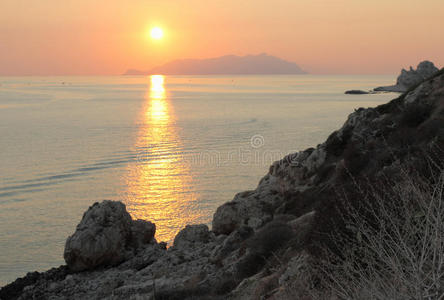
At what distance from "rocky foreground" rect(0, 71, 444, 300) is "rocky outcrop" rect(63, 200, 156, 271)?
48 millimetres

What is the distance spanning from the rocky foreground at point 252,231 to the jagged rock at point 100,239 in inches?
1.9

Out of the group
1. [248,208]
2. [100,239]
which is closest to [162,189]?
[100,239]

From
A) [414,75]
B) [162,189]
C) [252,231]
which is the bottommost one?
[162,189]

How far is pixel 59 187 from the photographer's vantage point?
118 feet

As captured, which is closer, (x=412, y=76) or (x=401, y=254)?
(x=401, y=254)

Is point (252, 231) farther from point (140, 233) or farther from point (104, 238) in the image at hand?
point (104, 238)

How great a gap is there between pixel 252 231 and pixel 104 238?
24.9 feet

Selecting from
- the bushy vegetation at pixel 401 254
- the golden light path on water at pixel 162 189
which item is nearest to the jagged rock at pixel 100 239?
the golden light path on water at pixel 162 189

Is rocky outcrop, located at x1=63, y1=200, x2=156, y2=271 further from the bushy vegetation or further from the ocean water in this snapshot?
the bushy vegetation

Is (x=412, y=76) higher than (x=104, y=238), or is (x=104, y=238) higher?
(x=412, y=76)

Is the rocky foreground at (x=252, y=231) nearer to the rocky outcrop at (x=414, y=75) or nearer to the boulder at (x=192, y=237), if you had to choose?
the boulder at (x=192, y=237)

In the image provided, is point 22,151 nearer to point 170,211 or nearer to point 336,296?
point 170,211

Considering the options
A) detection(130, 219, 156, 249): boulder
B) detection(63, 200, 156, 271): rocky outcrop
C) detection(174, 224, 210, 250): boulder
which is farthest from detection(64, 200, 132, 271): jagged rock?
detection(174, 224, 210, 250): boulder

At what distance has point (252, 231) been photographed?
18984 millimetres
